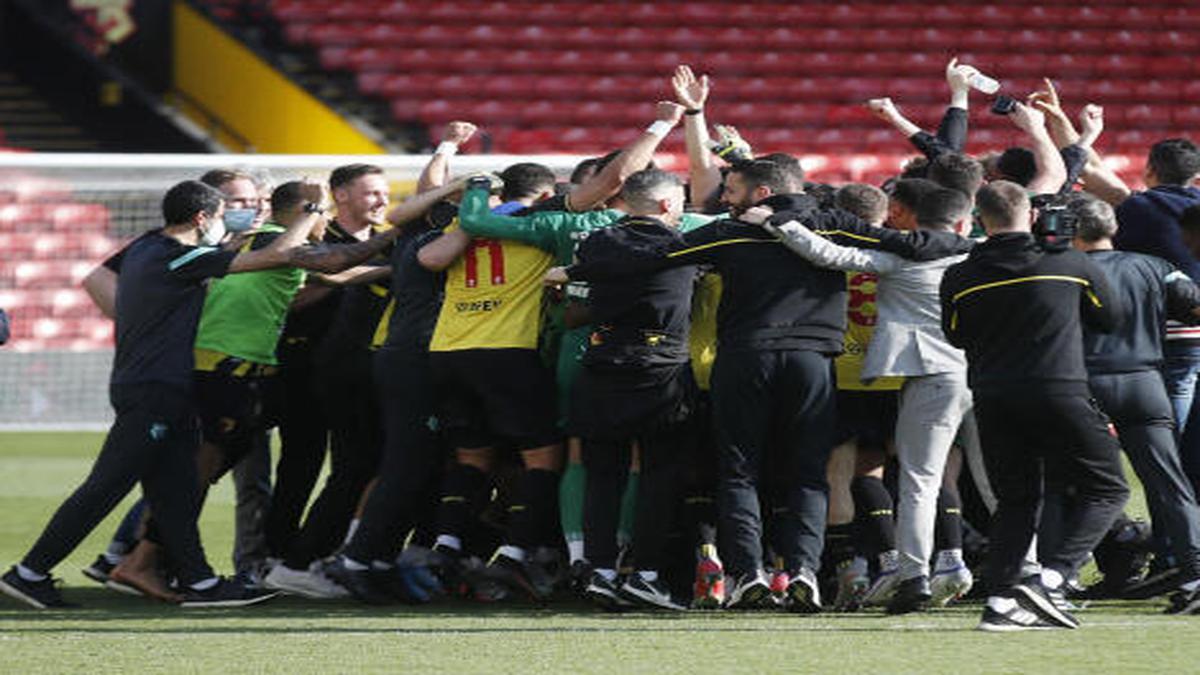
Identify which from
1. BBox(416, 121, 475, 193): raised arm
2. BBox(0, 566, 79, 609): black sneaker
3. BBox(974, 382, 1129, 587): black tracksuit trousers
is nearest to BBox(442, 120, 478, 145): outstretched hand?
BBox(416, 121, 475, 193): raised arm

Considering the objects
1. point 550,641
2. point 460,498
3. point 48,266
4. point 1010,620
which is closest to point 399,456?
point 460,498

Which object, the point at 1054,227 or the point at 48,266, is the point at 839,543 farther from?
the point at 48,266

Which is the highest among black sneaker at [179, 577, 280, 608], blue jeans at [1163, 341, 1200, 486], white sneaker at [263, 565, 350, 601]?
blue jeans at [1163, 341, 1200, 486]

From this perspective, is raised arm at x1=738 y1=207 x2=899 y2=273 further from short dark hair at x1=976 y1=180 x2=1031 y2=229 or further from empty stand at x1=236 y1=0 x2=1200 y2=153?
empty stand at x1=236 y1=0 x2=1200 y2=153

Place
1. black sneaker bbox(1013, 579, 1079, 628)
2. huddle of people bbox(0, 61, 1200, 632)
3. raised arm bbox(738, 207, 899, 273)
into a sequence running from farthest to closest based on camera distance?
raised arm bbox(738, 207, 899, 273)
huddle of people bbox(0, 61, 1200, 632)
black sneaker bbox(1013, 579, 1079, 628)

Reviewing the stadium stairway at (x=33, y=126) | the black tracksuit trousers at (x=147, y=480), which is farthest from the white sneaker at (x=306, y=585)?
the stadium stairway at (x=33, y=126)

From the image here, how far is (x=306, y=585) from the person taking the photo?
28.9 feet

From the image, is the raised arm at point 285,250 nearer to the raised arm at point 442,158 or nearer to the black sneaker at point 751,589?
the raised arm at point 442,158

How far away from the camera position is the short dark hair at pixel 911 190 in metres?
8.10

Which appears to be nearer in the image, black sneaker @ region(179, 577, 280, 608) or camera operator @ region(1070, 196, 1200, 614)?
camera operator @ region(1070, 196, 1200, 614)

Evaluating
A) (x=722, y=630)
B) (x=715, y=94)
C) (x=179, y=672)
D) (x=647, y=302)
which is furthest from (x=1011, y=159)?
(x=715, y=94)

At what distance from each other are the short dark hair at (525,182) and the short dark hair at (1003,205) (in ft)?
6.40

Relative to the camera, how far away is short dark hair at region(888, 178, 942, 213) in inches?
319

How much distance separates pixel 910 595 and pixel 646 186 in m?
1.73
